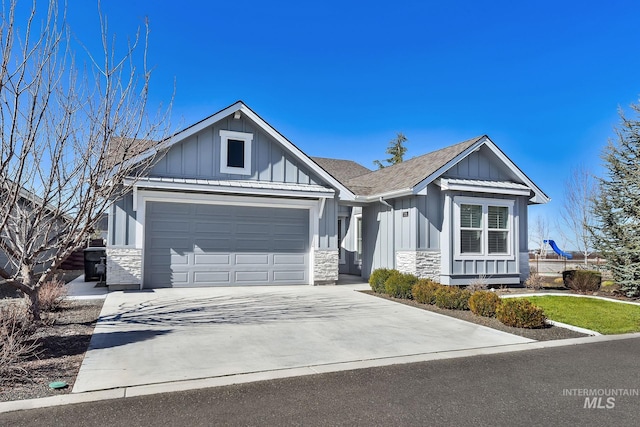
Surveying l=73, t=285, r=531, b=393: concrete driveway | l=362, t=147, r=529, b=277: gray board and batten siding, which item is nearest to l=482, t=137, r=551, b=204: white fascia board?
l=362, t=147, r=529, b=277: gray board and batten siding

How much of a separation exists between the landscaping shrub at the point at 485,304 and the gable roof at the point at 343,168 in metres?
12.7

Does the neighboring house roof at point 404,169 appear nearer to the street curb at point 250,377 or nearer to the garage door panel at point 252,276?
the garage door panel at point 252,276

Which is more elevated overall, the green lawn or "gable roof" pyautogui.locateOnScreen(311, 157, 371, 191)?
"gable roof" pyautogui.locateOnScreen(311, 157, 371, 191)

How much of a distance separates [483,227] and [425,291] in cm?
483

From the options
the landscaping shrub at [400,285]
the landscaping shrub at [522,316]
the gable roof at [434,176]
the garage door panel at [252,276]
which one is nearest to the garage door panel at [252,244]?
the garage door panel at [252,276]

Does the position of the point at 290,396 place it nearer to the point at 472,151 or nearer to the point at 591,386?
the point at 591,386

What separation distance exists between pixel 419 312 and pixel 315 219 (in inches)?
220

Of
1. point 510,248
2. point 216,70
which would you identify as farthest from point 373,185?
point 216,70

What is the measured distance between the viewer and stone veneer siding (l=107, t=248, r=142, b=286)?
39.0ft

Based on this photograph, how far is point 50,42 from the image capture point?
610cm

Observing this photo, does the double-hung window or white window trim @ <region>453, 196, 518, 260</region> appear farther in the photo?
the double-hung window

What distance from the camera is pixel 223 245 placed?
1334 cm

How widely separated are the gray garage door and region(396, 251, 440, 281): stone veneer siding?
3340 mm

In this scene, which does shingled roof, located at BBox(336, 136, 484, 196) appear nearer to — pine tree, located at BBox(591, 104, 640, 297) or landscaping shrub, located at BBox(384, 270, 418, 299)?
landscaping shrub, located at BBox(384, 270, 418, 299)
